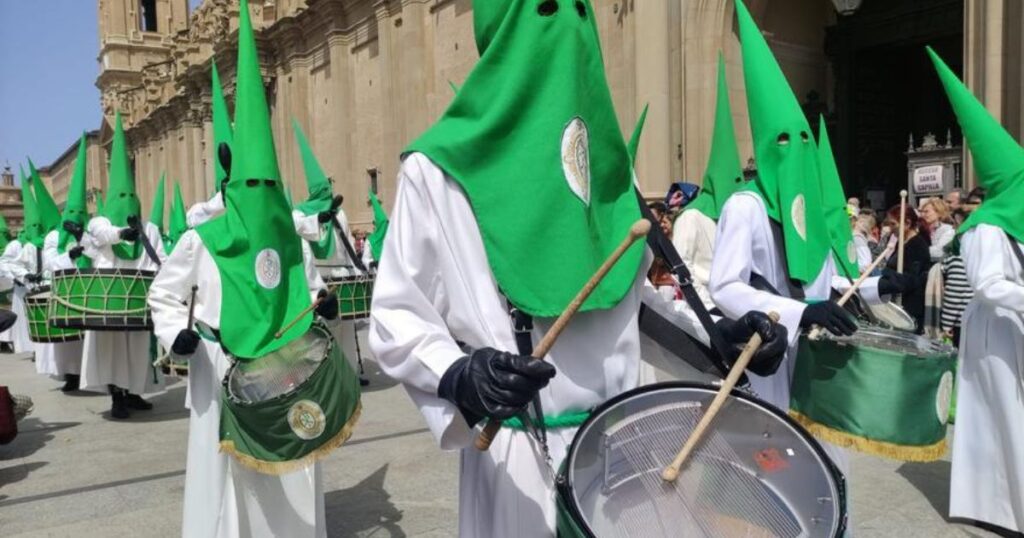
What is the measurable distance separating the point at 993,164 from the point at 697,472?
3677mm

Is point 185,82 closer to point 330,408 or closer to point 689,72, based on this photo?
point 689,72

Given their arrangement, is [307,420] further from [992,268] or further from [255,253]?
[992,268]

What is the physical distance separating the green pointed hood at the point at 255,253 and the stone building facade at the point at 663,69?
4.39 metres

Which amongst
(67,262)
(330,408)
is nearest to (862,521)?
(330,408)

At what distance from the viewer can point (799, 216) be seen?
378cm

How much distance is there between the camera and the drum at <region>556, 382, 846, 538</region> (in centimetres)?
173

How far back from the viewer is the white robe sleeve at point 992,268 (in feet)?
13.7

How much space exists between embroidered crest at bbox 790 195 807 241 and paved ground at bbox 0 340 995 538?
184cm

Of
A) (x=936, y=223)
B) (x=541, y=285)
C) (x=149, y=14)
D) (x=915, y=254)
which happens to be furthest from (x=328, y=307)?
(x=149, y=14)

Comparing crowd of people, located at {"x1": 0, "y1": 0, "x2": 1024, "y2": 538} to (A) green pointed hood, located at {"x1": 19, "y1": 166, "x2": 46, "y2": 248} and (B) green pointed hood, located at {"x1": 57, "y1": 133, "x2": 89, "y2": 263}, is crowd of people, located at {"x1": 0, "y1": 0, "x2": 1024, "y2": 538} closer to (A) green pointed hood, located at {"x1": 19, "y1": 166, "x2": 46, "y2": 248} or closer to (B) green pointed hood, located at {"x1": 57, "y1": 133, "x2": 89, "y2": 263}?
(B) green pointed hood, located at {"x1": 57, "y1": 133, "x2": 89, "y2": 263}

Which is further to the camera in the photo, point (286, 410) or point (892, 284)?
point (892, 284)

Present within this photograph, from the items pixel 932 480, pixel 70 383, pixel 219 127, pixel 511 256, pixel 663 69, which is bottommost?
pixel 70 383

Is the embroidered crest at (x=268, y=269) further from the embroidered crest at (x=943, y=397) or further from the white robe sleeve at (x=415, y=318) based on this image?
the embroidered crest at (x=943, y=397)

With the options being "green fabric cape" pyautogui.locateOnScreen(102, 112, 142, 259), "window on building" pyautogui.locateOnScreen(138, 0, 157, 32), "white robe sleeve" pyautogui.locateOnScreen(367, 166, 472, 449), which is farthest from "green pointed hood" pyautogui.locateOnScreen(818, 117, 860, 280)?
"window on building" pyautogui.locateOnScreen(138, 0, 157, 32)
